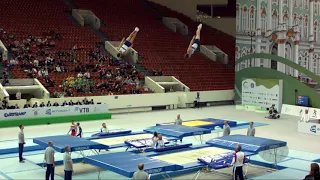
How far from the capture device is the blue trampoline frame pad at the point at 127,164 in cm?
1095

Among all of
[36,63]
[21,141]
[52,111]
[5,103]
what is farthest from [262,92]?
[21,141]

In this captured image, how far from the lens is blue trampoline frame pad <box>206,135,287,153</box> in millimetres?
13289

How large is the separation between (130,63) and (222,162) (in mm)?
25158

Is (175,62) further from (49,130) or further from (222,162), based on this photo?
(222,162)

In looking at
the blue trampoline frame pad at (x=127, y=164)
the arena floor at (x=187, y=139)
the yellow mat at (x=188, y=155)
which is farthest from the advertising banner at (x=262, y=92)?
the blue trampoline frame pad at (x=127, y=164)

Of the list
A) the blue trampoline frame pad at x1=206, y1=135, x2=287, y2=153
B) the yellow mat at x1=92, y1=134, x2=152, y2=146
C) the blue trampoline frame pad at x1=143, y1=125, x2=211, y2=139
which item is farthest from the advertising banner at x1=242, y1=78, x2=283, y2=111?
the blue trampoline frame pad at x1=206, y1=135, x2=287, y2=153

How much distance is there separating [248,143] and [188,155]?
2.14 m

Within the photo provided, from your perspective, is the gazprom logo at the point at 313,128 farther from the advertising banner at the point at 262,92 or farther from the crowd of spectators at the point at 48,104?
the crowd of spectators at the point at 48,104

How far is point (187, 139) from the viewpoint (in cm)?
1973

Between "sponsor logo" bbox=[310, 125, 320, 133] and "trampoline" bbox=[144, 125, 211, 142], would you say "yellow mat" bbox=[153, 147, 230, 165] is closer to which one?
"trampoline" bbox=[144, 125, 211, 142]

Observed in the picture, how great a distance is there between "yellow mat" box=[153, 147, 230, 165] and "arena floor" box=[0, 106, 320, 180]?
13.4 inches

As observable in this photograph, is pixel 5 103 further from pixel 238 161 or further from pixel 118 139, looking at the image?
pixel 238 161

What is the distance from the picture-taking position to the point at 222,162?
12648 mm

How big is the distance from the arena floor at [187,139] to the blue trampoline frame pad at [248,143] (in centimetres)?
92
